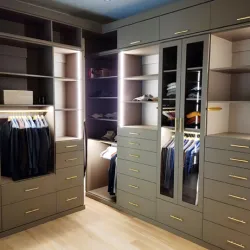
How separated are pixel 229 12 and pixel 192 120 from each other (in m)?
1.03

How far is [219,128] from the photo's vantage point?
2.58 meters

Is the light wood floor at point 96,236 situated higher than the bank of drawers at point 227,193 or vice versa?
the bank of drawers at point 227,193

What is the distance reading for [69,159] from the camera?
10.3 feet

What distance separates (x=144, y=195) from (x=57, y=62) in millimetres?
2014

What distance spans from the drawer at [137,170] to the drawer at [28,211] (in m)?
0.88

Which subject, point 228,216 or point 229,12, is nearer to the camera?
point 229,12

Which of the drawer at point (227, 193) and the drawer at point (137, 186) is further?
the drawer at point (137, 186)

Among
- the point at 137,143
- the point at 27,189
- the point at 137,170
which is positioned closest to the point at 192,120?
the point at 137,143

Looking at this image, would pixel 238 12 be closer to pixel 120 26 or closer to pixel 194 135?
pixel 194 135

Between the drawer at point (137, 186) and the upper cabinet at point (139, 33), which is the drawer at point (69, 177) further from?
the upper cabinet at point (139, 33)

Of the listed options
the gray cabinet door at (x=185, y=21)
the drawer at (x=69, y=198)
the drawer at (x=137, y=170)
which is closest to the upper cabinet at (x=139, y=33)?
the gray cabinet door at (x=185, y=21)

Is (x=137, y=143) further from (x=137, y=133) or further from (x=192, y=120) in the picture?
(x=192, y=120)

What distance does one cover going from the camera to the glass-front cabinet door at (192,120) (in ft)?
7.97

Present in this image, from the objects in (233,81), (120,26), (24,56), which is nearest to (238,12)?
(233,81)
